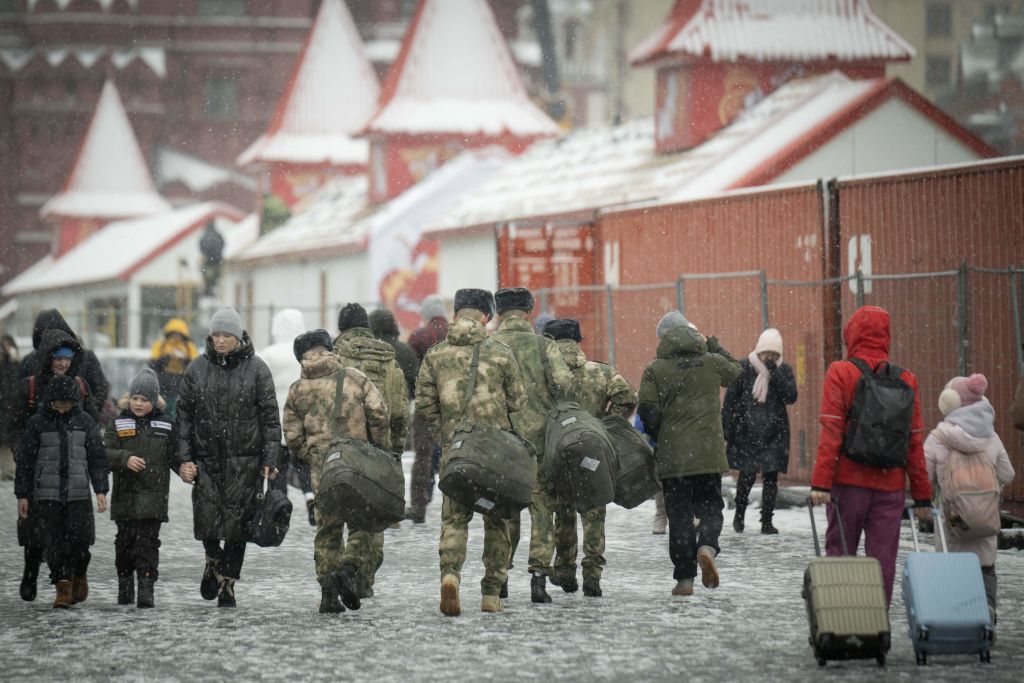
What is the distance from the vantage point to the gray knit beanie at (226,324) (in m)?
10.3

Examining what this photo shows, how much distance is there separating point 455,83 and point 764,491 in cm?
3526

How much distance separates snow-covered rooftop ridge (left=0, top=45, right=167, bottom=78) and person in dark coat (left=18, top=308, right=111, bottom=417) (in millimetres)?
69579

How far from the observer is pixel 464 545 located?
998 cm

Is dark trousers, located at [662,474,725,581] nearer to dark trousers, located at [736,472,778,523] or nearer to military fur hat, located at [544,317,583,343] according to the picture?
military fur hat, located at [544,317,583,343]

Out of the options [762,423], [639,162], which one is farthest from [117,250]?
[762,423]

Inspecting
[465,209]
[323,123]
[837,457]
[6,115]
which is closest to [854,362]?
[837,457]

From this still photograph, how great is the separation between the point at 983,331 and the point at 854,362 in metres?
6.38

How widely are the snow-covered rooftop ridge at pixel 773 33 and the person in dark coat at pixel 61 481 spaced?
82.3ft

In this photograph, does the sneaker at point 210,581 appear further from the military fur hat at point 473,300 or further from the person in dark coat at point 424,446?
the person in dark coat at point 424,446

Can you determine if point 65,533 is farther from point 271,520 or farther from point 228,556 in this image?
point 271,520

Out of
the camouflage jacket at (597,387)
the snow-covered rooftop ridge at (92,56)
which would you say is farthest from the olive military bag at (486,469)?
the snow-covered rooftop ridge at (92,56)

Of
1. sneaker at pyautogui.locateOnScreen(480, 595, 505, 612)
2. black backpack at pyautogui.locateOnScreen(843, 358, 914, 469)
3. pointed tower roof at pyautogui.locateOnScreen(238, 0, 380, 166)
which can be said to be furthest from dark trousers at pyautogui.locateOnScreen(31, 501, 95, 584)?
pointed tower roof at pyautogui.locateOnScreen(238, 0, 380, 166)

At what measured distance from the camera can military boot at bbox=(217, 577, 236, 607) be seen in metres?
10.4

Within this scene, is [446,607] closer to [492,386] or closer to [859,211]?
[492,386]
